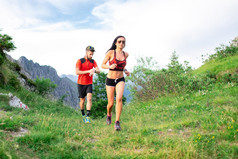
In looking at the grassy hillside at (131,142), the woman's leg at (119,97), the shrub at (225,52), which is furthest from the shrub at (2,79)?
the shrub at (225,52)

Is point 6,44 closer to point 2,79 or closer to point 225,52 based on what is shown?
point 2,79

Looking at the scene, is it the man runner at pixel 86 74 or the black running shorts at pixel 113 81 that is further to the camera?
the man runner at pixel 86 74

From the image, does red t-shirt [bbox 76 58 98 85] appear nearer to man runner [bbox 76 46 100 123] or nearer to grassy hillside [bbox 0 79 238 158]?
man runner [bbox 76 46 100 123]

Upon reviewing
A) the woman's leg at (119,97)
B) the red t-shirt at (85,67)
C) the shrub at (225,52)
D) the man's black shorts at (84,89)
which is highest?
the shrub at (225,52)

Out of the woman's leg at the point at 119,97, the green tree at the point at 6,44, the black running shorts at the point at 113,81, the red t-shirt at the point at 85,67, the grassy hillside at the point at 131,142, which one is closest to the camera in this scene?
the grassy hillside at the point at 131,142

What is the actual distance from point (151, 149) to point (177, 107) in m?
5.33

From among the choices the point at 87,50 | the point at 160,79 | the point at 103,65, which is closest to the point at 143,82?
the point at 160,79

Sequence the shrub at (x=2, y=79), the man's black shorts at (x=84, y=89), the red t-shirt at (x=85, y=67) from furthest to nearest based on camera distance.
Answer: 1. the shrub at (x=2, y=79)
2. the man's black shorts at (x=84, y=89)
3. the red t-shirt at (x=85, y=67)

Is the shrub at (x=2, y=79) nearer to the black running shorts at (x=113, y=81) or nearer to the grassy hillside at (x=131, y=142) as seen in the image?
the grassy hillside at (x=131, y=142)

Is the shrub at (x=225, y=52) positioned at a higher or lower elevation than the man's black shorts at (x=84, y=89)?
higher

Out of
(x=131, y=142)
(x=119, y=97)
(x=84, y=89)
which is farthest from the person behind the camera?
(x=84, y=89)

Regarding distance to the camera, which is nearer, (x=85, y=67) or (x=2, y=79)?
(x=85, y=67)

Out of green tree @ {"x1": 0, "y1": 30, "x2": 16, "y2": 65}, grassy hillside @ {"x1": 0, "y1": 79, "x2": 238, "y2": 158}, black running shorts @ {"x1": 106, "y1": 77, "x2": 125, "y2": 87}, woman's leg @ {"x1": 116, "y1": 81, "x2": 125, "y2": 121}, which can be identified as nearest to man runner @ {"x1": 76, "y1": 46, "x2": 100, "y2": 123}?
black running shorts @ {"x1": 106, "y1": 77, "x2": 125, "y2": 87}

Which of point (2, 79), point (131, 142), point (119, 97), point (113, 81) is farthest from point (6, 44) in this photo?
point (131, 142)
